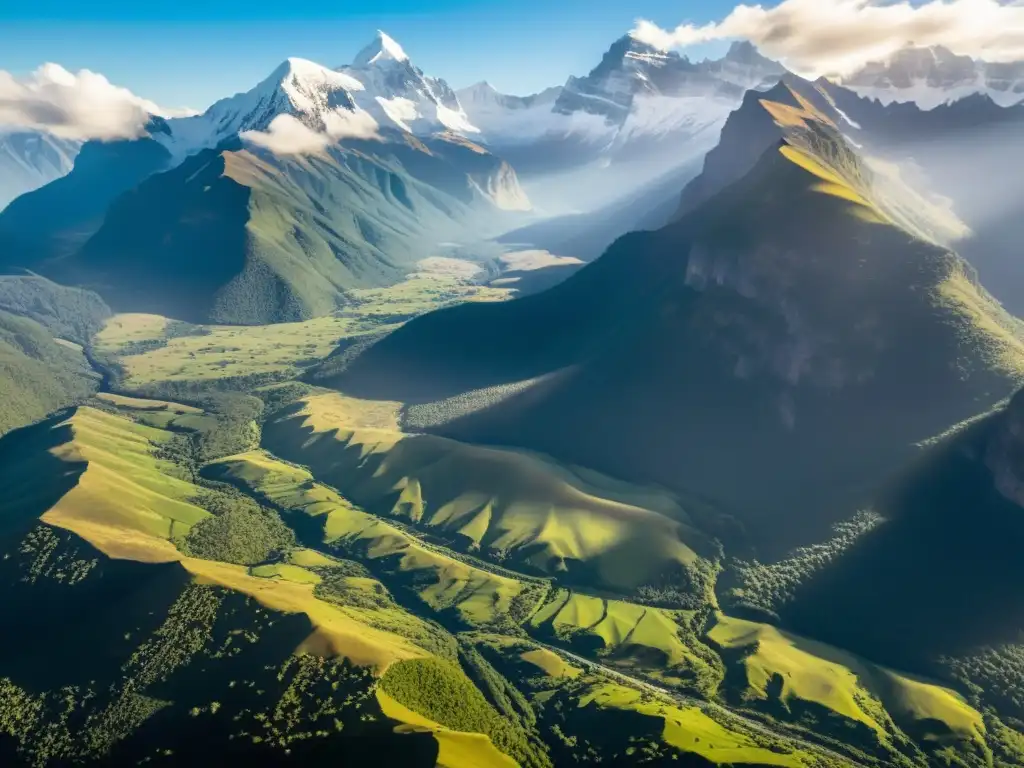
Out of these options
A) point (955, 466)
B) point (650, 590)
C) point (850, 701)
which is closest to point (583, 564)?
point (650, 590)

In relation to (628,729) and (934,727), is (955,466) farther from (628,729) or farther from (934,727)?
(628,729)

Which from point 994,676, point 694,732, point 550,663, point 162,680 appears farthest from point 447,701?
point 994,676

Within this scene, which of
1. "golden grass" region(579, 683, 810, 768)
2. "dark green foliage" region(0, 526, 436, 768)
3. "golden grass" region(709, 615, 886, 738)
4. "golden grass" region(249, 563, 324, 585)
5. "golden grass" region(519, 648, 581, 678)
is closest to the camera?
"golden grass" region(579, 683, 810, 768)

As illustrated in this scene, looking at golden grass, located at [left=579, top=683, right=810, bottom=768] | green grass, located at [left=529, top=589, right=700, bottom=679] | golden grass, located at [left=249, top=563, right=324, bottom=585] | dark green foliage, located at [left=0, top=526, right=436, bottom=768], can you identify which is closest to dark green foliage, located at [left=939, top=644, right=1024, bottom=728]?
golden grass, located at [left=579, top=683, right=810, bottom=768]

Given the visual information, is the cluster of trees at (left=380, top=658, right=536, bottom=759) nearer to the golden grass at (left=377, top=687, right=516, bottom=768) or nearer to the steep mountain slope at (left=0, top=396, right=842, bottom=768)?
the steep mountain slope at (left=0, top=396, right=842, bottom=768)

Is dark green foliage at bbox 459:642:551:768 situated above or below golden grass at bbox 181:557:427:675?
below

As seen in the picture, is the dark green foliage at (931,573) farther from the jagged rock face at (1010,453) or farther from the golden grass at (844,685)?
the golden grass at (844,685)

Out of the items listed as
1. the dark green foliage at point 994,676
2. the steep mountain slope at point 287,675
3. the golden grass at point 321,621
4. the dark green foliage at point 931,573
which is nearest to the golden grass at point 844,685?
the dark green foliage at point 994,676

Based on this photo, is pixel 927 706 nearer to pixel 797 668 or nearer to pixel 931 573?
pixel 797 668
